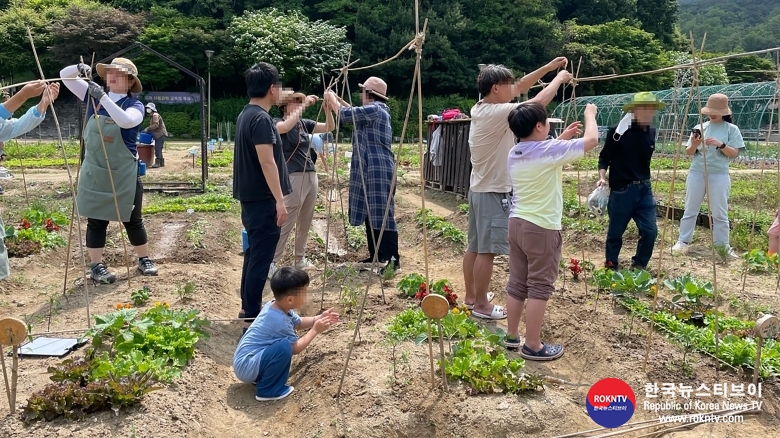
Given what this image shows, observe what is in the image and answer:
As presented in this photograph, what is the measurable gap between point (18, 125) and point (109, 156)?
3.51ft

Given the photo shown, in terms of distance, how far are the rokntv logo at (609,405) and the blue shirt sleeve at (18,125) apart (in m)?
3.71

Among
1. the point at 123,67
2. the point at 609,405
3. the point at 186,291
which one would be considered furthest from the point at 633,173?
the point at 123,67

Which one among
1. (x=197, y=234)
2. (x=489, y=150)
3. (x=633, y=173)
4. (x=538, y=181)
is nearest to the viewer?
(x=538, y=181)

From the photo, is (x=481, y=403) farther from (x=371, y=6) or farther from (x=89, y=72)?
(x=371, y=6)

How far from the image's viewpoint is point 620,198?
5105 millimetres

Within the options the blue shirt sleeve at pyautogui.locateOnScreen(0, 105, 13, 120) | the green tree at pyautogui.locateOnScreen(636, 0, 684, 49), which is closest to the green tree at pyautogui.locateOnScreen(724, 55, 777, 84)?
the green tree at pyautogui.locateOnScreen(636, 0, 684, 49)

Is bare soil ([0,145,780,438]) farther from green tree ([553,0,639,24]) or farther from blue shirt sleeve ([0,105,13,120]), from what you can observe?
green tree ([553,0,639,24])

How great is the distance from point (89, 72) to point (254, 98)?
1684 millimetres

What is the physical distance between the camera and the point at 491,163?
393cm

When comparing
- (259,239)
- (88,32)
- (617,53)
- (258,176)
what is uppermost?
(617,53)

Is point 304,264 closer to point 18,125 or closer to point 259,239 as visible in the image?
point 259,239

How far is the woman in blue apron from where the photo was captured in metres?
4.52

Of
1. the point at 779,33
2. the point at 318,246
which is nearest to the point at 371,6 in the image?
the point at 318,246

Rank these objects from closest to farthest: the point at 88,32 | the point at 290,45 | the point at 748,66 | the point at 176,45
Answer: the point at 88,32 → the point at 290,45 → the point at 176,45 → the point at 748,66
